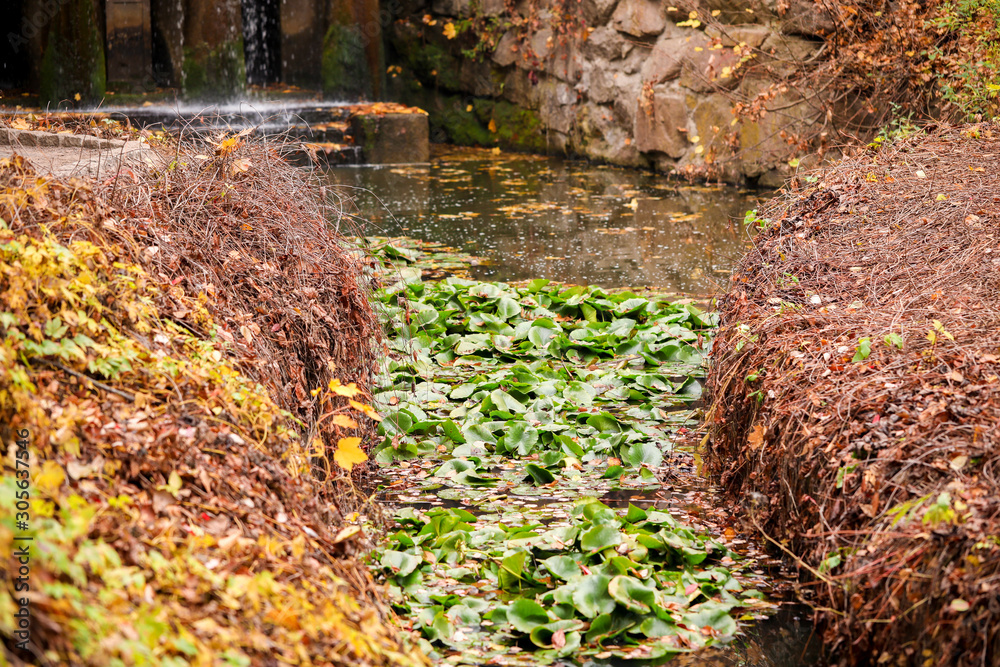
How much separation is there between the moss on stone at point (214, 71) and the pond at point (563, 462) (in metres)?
5.46

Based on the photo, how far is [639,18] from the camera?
956 centimetres

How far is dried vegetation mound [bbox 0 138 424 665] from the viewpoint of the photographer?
1.63 m

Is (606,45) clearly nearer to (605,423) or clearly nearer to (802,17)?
(802,17)

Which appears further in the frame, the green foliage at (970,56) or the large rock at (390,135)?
the large rock at (390,135)

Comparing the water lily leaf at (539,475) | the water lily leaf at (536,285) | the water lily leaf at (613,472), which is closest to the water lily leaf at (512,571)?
the water lily leaf at (539,475)

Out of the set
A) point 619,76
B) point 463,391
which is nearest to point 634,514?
point 463,391

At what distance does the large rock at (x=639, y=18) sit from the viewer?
369 inches

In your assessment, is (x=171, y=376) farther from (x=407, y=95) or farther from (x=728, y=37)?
(x=407, y=95)

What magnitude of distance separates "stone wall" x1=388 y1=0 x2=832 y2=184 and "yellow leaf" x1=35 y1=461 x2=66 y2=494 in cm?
748

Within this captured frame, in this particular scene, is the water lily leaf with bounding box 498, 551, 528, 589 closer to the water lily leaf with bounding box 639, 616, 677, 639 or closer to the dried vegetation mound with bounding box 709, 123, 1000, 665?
the water lily leaf with bounding box 639, 616, 677, 639

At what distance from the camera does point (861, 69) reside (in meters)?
7.66

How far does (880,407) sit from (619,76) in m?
8.01

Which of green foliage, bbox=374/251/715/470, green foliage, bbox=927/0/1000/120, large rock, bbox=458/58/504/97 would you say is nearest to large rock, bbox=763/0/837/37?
green foliage, bbox=927/0/1000/120

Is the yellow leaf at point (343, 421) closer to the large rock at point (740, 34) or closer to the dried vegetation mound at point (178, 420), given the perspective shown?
the dried vegetation mound at point (178, 420)
